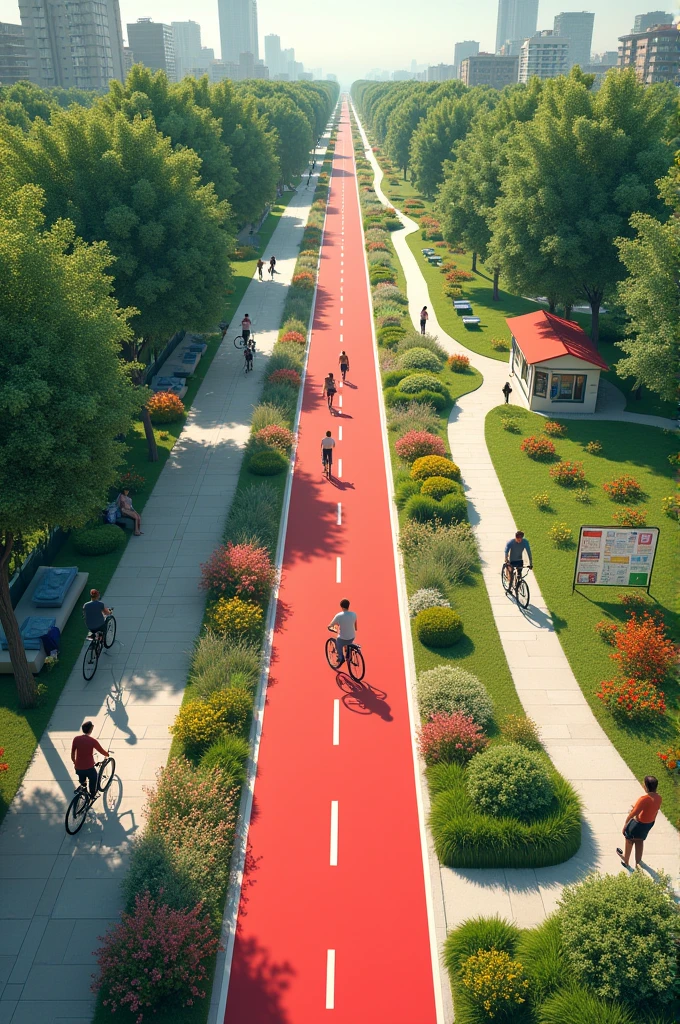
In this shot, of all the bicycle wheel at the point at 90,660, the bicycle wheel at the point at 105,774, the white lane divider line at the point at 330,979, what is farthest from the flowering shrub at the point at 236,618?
the white lane divider line at the point at 330,979

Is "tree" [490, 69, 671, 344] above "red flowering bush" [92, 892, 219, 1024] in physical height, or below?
above

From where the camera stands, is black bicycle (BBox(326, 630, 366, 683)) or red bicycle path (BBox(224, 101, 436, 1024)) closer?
red bicycle path (BBox(224, 101, 436, 1024))

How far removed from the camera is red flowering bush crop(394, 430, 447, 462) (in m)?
27.6

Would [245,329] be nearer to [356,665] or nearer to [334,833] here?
[356,665]

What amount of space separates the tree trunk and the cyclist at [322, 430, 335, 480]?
1267 centimetres

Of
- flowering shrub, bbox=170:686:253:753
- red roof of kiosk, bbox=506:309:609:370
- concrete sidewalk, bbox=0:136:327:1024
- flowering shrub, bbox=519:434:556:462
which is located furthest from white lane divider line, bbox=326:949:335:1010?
red roof of kiosk, bbox=506:309:609:370

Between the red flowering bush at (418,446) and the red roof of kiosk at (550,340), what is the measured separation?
7710 millimetres

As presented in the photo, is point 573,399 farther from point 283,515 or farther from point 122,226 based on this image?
point 122,226

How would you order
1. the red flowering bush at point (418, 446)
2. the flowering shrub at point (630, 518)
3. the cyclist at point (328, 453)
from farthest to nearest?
1. the red flowering bush at point (418, 446)
2. the cyclist at point (328, 453)
3. the flowering shrub at point (630, 518)

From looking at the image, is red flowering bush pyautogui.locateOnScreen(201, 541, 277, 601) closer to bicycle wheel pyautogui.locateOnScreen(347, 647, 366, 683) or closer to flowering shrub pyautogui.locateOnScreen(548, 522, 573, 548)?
bicycle wheel pyautogui.locateOnScreen(347, 647, 366, 683)

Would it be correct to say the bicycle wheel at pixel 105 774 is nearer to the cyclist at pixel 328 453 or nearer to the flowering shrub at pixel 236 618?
the flowering shrub at pixel 236 618

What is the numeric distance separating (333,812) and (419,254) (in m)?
58.6

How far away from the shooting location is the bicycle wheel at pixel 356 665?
1719cm

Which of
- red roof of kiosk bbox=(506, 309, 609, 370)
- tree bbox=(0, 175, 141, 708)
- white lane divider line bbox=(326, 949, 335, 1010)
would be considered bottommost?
white lane divider line bbox=(326, 949, 335, 1010)
